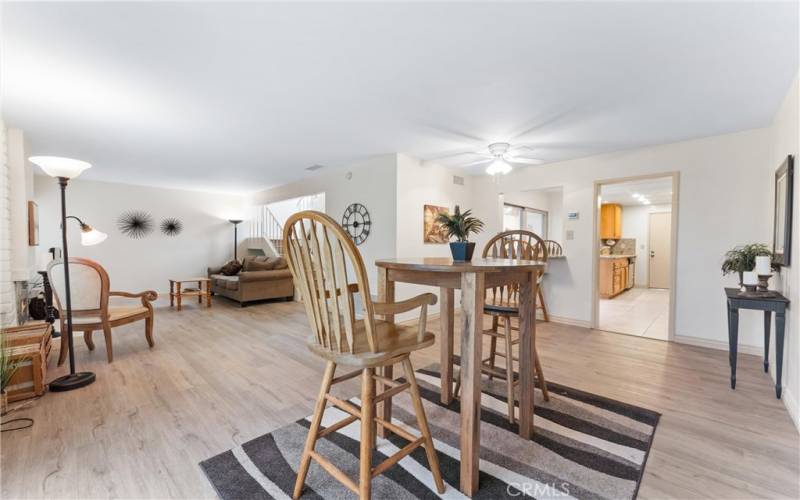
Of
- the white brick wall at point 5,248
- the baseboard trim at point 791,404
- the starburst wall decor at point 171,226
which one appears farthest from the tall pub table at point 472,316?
the starburst wall decor at point 171,226

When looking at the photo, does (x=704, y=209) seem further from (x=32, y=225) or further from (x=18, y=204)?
(x=32, y=225)

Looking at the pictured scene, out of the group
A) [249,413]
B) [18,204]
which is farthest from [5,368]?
[18,204]

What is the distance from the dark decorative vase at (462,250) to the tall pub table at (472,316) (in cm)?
14

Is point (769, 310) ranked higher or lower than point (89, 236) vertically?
lower

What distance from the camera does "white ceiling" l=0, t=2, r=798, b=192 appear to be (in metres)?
1.67

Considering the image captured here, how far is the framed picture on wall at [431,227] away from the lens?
15.4ft

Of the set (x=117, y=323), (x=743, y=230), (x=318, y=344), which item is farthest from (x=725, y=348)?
(x=117, y=323)

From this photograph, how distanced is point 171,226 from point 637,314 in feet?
29.5

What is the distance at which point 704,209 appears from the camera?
3.48 m

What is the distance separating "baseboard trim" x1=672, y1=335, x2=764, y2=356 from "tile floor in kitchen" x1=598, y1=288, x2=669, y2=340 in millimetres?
172

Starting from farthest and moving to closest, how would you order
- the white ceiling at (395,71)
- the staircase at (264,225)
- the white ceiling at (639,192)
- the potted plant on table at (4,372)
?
1. the staircase at (264,225)
2. the white ceiling at (639,192)
3. the potted plant on table at (4,372)
4. the white ceiling at (395,71)

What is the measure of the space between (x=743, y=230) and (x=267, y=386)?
4696 millimetres

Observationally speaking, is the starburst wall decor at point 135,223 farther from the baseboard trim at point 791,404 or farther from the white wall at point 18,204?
the baseboard trim at point 791,404

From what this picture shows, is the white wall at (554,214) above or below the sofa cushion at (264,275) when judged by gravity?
above
